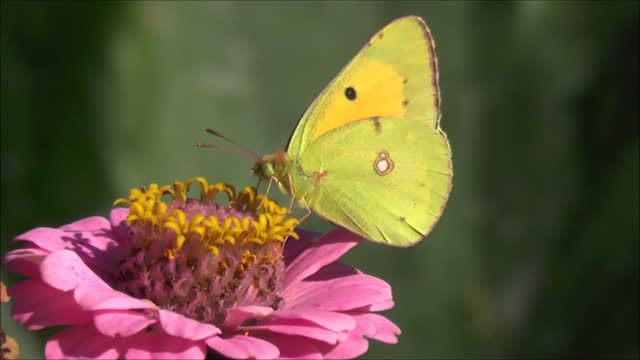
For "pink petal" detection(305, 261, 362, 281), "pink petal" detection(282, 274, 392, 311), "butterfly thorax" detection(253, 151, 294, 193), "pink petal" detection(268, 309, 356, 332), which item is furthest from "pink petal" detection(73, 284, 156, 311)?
"butterfly thorax" detection(253, 151, 294, 193)

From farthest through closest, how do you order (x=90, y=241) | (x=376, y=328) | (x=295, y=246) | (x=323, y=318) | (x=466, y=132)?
1. (x=466, y=132)
2. (x=295, y=246)
3. (x=90, y=241)
4. (x=376, y=328)
5. (x=323, y=318)

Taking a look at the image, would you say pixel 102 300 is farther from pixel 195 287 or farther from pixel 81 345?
pixel 195 287

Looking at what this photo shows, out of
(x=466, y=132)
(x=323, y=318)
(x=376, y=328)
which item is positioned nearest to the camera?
(x=323, y=318)

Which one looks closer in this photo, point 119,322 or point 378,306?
point 119,322

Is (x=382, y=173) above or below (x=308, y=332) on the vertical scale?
above

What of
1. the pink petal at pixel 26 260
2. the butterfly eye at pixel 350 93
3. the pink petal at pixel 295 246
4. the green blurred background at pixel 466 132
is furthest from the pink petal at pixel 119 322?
the green blurred background at pixel 466 132

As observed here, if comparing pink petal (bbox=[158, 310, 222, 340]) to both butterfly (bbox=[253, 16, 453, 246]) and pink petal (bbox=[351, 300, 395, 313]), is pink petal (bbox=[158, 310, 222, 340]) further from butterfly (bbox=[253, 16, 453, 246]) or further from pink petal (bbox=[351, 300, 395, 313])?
A: butterfly (bbox=[253, 16, 453, 246])

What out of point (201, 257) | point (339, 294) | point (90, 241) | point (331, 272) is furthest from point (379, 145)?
point (90, 241)
